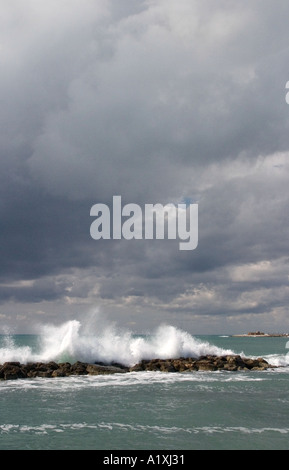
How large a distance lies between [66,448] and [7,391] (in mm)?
16237

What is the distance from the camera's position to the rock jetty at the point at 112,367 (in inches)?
1559

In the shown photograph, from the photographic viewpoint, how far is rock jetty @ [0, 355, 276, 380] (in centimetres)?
3959

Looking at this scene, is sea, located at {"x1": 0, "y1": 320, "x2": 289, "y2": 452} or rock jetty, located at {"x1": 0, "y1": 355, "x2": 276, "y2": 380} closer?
sea, located at {"x1": 0, "y1": 320, "x2": 289, "y2": 452}

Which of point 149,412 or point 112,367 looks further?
point 112,367

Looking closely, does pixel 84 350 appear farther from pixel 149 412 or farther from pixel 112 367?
→ pixel 149 412

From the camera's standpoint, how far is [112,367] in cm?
4566

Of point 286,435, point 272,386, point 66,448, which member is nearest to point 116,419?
point 66,448

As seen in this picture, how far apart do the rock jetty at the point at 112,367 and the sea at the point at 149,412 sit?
166 centimetres

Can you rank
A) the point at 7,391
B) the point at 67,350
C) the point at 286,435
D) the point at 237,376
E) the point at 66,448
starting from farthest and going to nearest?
the point at 67,350
the point at 237,376
the point at 7,391
the point at 286,435
the point at 66,448

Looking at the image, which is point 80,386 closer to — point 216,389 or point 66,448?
point 216,389

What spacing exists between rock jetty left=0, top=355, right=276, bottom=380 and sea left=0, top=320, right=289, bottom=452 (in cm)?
166

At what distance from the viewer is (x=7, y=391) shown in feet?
103

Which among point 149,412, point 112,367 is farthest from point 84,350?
point 149,412

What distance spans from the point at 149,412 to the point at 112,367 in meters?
22.6
